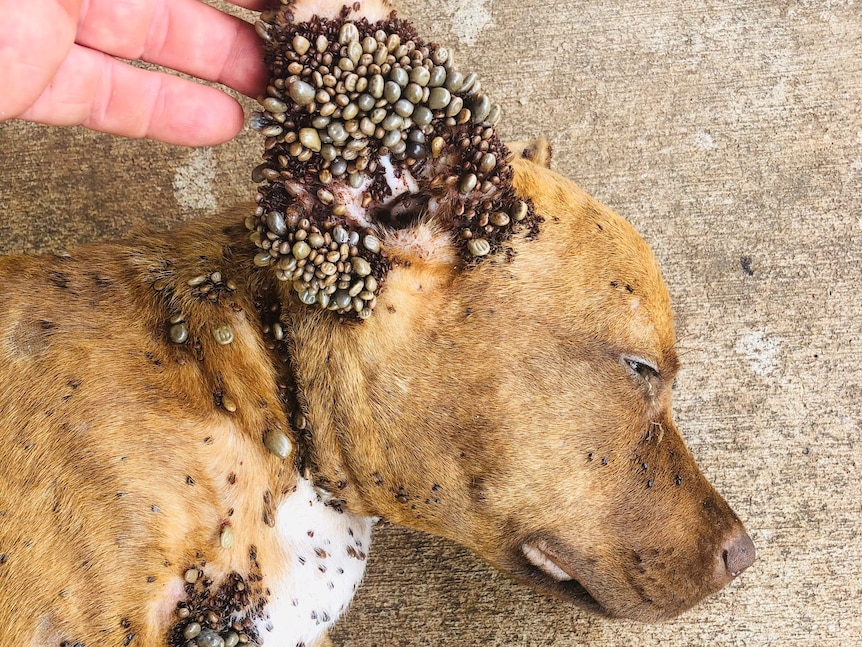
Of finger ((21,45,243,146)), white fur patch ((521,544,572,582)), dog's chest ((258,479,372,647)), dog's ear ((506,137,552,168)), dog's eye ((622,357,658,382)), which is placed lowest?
dog's chest ((258,479,372,647))

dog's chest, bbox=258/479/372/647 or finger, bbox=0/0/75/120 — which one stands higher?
finger, bbox=0/0/75/120

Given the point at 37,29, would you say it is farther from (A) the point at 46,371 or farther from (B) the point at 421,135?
(B) the point at 421,135

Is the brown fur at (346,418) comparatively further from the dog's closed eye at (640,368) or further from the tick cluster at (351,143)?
the tick cluster at (351,143)

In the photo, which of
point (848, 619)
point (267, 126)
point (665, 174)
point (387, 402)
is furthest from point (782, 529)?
point (267, 126)

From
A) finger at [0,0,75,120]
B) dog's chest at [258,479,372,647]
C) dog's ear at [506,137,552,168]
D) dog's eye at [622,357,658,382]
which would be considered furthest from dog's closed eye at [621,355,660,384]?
finger at [0,0,75,120]

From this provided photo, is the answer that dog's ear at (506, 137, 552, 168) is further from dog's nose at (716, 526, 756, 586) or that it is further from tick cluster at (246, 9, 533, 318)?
dog's nose at (716, 526, 756, 586)

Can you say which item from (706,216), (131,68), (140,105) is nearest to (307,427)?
(140,105)
